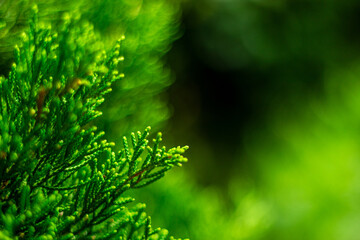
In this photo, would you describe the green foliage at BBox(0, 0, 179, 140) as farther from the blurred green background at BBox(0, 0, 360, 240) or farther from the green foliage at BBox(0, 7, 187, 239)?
the blurred green background at BBox(0, 0, 360, 240)

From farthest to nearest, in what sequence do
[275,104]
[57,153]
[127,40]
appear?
1. [275,104]
2. [127,40]
3. [57,153]

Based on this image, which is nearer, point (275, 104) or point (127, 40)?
point (127, 40)

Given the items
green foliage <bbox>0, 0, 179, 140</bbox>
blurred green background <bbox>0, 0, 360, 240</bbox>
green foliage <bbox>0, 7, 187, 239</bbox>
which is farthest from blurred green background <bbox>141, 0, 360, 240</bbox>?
green foliage <bbox>0, 7, 187, 239</bbox>

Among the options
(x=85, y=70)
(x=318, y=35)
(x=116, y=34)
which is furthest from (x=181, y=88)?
(x=85, y=70)

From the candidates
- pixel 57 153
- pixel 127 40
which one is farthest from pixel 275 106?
pixel 57 153

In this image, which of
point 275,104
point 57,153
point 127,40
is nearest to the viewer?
point 57,153

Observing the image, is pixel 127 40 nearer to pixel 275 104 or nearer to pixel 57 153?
pixel 57 153

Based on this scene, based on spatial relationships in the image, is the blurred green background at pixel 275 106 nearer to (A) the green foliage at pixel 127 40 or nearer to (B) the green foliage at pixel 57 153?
(A) the green foliage at pixel 127 40

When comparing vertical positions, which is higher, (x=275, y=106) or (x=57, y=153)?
(x=275, y=106)
